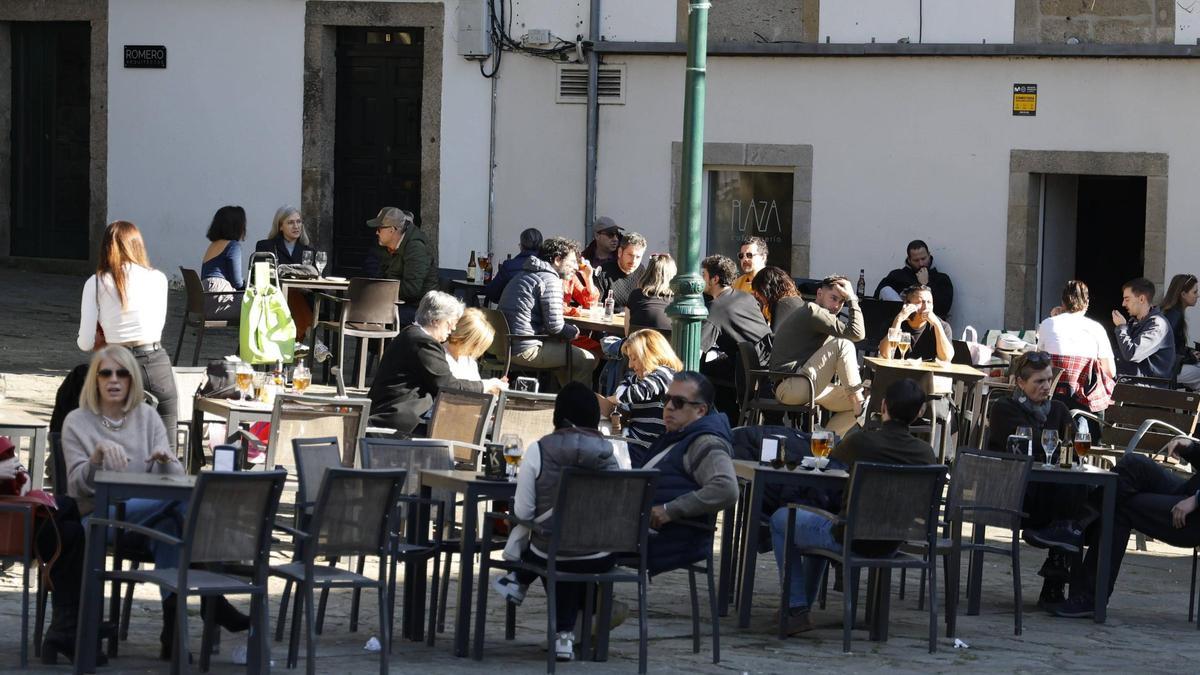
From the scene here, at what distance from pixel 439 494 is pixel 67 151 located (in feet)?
45.2

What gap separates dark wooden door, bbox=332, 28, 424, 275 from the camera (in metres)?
19.1

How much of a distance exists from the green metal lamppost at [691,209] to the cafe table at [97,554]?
417 centimetres

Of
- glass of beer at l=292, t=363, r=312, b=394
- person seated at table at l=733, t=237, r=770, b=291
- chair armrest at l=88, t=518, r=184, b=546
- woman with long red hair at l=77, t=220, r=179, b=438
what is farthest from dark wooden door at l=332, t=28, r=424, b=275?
chair armrest at l=88, t=518, r=184, b=546

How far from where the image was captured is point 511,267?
14.0 meters

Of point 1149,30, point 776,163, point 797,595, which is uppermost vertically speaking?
point 1149,30

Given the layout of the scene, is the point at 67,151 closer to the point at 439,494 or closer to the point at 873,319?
the point at 873,319

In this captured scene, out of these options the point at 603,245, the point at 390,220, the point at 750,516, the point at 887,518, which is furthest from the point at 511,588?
the point at 603,245

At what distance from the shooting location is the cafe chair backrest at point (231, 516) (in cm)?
629

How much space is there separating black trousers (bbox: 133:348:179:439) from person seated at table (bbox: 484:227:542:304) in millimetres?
4411

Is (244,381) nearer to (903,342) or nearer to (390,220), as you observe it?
(903,342)

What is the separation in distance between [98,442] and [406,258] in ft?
24.5

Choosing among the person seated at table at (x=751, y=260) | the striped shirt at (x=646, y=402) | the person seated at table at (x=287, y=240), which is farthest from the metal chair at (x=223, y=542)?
the person seated at table at (x=287, y=240)

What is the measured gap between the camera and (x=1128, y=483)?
8.81m

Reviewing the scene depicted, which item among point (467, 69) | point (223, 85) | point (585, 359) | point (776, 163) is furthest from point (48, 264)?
point (585, 359)
